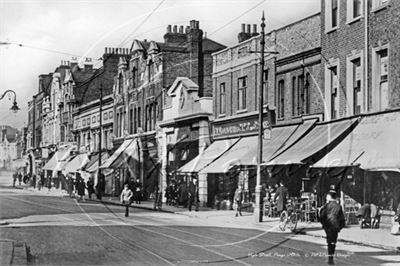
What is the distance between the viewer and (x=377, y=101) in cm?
2397

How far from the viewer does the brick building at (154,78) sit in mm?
46844

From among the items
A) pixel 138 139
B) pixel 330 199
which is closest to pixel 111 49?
pixel 138 139

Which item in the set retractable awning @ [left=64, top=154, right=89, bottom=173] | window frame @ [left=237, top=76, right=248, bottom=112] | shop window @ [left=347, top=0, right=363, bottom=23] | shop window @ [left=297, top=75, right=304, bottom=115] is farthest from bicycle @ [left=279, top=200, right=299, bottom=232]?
retractable awning @ [left=64, top=154, right=89, bottom=173]

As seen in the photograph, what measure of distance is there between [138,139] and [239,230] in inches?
1155

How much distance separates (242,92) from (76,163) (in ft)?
108

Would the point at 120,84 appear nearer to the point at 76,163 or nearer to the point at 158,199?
the point at 76,163

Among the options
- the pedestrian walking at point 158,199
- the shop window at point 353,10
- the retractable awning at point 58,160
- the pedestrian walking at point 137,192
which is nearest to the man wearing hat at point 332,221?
the shop window at point 353,10

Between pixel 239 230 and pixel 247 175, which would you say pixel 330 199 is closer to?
pixel 239 230

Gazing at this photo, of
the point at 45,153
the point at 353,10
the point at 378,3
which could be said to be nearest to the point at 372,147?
the point at 378,3

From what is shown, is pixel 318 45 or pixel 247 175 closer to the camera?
pixel 318 45

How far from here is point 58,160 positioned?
7156cm

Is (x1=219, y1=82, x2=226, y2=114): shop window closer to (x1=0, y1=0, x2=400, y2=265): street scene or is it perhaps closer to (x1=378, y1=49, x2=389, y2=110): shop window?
(x1=0, y1=0, x2=400, y2=265): street scene

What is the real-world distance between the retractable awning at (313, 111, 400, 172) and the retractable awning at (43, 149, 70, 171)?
160 feet

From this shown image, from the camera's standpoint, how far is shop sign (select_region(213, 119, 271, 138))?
33188mm
